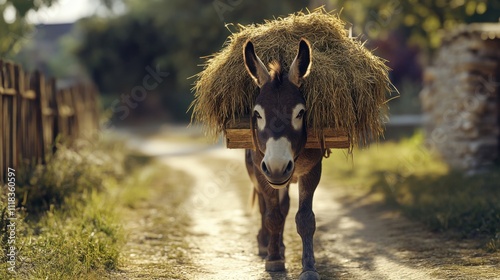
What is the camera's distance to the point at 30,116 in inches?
420

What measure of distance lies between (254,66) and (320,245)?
2928mm

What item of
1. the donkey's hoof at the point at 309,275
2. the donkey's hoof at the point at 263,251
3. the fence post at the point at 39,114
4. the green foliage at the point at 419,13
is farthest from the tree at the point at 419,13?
the donkey's hoof at the point at 309,275

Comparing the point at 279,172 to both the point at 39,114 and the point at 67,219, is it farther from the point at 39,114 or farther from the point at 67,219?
the point at 39,114

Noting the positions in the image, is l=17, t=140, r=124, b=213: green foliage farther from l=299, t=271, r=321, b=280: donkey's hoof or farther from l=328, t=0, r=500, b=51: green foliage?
l=328, t=0, r=500, b=51: green foliage

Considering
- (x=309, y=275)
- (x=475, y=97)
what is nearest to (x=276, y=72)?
(x=309, y=275)

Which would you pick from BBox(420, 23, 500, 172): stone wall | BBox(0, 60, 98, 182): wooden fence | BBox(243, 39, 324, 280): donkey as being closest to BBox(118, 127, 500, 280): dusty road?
BBox(243, 39, 324, 280): donkey

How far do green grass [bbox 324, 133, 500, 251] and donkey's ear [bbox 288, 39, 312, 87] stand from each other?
39.3 inches

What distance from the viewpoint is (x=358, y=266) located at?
23.1 ft

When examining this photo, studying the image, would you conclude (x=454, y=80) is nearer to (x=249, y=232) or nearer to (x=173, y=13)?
(x=249, y=232)

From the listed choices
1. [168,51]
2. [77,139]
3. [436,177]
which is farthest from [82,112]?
[168,51]

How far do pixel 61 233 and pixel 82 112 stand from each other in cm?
931

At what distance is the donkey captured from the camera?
5.89m

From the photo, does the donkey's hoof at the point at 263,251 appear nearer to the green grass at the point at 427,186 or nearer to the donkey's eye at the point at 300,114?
the green grass at the point at 427,186

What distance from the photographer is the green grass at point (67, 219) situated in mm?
6301
